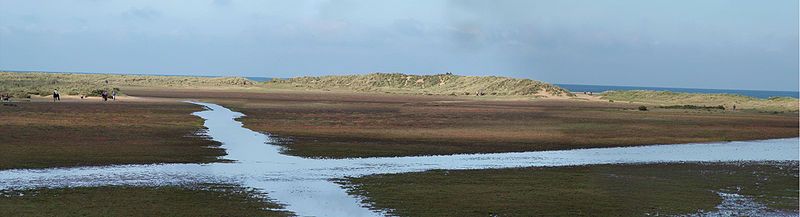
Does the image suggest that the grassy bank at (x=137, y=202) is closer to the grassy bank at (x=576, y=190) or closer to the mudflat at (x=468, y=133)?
the grassy bank at (x=576, y=190)

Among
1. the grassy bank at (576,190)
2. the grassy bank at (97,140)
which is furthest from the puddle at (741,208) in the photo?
the grassy bank at (97,140)

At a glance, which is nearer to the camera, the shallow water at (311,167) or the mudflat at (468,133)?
the shallow water at (311,167)

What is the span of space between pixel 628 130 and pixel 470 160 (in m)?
24.1

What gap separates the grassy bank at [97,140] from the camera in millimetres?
32281

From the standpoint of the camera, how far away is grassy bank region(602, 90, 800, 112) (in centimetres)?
11238

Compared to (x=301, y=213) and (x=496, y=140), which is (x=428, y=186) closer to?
(x=301, y=213)

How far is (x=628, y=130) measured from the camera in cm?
5688

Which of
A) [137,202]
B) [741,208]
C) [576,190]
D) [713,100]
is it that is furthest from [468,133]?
[713,100]

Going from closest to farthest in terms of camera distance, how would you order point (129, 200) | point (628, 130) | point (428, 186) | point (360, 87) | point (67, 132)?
1. point (129, 200)
2. point (428, 186)
3. point (67, 132)
4. point (628, 130)
5. point (360, 87)

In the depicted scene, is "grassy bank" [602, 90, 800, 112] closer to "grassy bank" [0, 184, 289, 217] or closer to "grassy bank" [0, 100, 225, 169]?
"grassy bank" [0, 100, 225, 169]

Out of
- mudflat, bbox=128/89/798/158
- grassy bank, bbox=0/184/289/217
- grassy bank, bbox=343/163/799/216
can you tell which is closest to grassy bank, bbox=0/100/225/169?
mudflat, bbox=128/89/798/158

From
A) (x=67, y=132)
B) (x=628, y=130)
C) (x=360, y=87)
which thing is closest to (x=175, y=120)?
(x=67, y=132)

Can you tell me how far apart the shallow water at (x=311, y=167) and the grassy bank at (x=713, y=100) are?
227 ft

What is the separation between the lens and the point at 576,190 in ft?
85.2
